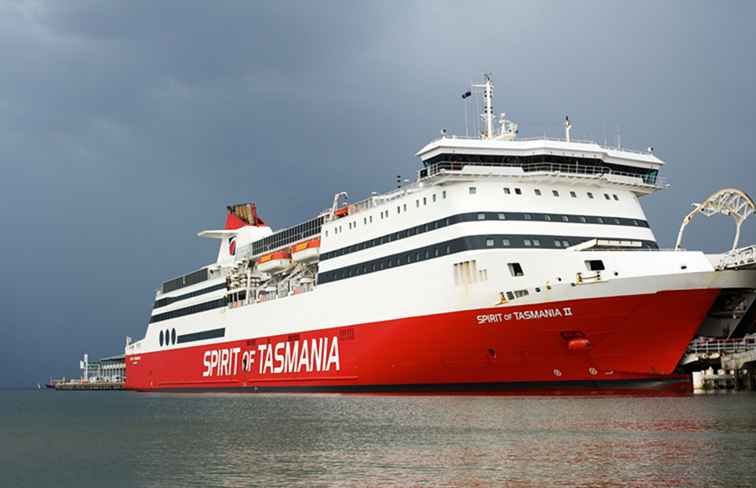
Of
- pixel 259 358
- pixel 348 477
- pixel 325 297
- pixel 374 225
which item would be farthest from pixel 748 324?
pixel 259 358

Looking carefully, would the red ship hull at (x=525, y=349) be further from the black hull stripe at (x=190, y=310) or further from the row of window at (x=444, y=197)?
the black hull stripe at (x=190, y=310)

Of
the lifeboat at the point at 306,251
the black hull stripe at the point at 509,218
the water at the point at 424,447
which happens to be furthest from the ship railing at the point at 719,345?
the lifeboat at the point at 306,251

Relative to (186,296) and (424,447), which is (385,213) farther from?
(186,296)

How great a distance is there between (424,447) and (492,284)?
1367 centimetres

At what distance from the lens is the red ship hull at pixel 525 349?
28406 mm

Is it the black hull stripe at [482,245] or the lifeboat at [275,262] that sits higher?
the lifeboat at [275,262]

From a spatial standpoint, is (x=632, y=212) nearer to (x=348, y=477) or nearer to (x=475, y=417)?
(x=475, y=417)

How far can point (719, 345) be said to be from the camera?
3203cm

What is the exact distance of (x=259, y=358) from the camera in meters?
46.3

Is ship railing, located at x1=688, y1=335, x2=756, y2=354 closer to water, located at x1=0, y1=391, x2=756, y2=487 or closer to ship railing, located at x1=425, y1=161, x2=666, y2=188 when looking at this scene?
water, located at x1=0, y1=391, x2=756, y2=487

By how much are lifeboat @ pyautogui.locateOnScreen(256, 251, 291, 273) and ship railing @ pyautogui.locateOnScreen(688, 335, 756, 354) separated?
22.7 metres

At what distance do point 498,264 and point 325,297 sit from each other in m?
11.6

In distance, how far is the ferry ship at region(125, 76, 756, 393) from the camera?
94.4ft

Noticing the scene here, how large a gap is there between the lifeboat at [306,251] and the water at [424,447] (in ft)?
49.4
